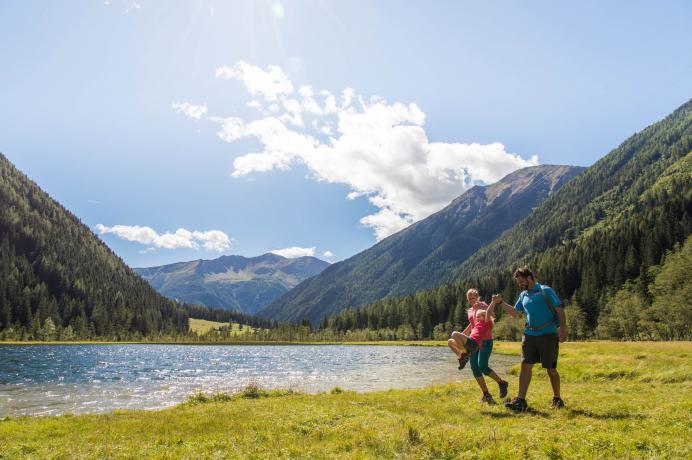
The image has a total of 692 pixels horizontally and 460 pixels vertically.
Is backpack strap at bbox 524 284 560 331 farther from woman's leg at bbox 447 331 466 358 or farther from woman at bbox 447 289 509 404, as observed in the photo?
woman's leg at bbox 447 331 466 358

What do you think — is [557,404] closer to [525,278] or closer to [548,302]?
[548,302]

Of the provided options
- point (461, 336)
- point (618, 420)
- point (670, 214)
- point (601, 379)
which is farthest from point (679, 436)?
point (670, 214)

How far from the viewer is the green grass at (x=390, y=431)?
8828 mm

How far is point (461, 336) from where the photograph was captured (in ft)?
50.9

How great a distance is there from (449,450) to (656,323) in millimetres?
94683

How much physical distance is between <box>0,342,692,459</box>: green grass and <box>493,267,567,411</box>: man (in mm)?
784

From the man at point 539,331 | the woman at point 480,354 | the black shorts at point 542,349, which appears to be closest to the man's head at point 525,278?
the man at point 539,331

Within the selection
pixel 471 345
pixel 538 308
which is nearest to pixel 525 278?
pixel 538 308

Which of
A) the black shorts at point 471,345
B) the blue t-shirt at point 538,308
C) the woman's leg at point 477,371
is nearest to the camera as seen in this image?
the blue t-shirt at point 538,308

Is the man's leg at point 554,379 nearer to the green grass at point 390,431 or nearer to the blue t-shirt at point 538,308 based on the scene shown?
the green grass at point 390,431

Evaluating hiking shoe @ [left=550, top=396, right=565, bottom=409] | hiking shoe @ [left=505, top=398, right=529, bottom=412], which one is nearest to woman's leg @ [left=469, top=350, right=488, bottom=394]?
hiking shoe @ [left=505, top=398, right=529, bottom=412]

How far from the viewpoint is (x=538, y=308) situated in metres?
13.2

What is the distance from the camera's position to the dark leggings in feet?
49.8

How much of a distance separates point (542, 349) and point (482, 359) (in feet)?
8.46
